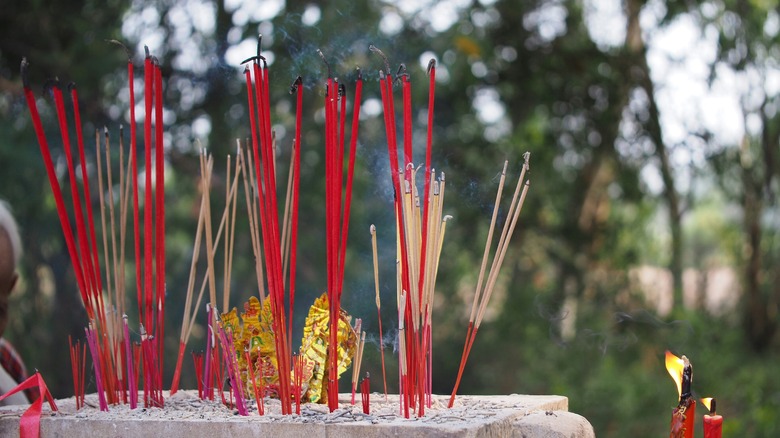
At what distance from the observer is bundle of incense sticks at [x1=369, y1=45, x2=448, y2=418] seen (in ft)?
5.82

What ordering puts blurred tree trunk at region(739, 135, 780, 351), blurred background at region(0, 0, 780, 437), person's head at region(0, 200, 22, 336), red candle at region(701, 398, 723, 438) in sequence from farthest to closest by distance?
blurred tree trunk at region(739, 135, 780, 351) → blurred background at region(0, 0, 780, 437) → person's head at region(0, 200, 22, 336) → red candle at region(701, 398, 723, 438)

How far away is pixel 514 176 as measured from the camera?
5.28 meters

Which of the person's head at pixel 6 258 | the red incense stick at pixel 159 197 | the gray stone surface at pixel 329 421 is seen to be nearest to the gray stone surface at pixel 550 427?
the gray stone surface at pixel 329 421

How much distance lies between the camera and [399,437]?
62.1 inches

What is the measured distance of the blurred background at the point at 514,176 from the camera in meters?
4.59

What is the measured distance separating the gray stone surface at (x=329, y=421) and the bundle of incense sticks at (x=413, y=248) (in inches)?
3.5

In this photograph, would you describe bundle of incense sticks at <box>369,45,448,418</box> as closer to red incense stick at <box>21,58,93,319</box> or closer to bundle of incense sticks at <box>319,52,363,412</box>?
bundle of incense sticks at <box>319,52,363,412</box>

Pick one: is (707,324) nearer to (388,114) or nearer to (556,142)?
(556,142)

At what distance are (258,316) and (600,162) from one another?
14.4ft

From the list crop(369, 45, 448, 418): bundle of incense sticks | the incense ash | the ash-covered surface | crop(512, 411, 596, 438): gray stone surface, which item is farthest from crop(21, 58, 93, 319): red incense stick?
crop(512, 411, 596, 438): gray stone surface

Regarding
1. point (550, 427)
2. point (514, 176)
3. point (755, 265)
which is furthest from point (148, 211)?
point (755, 265)

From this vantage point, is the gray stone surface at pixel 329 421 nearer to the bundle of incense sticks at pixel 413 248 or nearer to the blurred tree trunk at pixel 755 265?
the bundle of incense sticks at pixel 413 248

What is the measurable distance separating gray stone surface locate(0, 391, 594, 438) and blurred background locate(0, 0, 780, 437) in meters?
1.93

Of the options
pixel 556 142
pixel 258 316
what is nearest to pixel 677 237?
pixel 556 142
